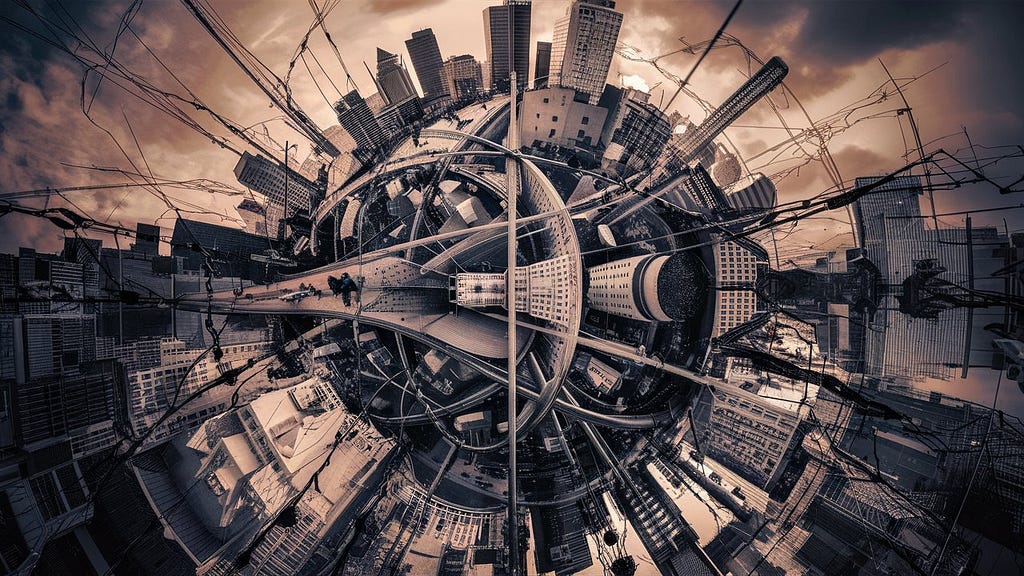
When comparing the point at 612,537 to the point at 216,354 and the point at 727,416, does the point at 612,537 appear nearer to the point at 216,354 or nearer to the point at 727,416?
the point at 727,416

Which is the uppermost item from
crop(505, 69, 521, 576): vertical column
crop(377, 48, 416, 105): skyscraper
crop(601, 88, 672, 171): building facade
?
crop(377, 48, 416, 105): skyscraper

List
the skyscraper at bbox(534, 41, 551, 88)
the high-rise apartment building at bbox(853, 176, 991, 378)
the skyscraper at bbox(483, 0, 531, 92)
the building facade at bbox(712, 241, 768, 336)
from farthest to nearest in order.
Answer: the skyscraper at bbox(534, 41, 551, 88)
the skyscraper at bbox(483, 0, 531, 92)
the building facade at bbox(712, 241, 768, 336)
the high-rise apartment building at bbox(853, 176, 991, 378)

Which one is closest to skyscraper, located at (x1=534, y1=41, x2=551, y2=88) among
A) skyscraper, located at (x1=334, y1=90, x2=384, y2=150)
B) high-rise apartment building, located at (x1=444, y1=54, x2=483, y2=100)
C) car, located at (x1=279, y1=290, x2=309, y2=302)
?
high-rise apartment building, located at (x1=444, y1=54, x2=483, y2=100)

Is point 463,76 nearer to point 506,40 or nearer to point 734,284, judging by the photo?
point 506,40

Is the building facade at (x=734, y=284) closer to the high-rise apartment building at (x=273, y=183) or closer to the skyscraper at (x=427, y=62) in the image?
the skyscraper at (x=427, y=62)

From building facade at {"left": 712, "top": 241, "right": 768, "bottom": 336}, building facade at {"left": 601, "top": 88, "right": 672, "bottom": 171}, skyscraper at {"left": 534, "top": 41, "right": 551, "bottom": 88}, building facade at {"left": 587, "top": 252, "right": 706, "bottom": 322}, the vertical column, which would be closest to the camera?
the vertical column

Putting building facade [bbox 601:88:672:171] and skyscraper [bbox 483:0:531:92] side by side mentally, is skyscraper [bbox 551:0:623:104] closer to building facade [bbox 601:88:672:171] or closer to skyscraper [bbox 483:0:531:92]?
building facade [bbox 601:88:672:171]
